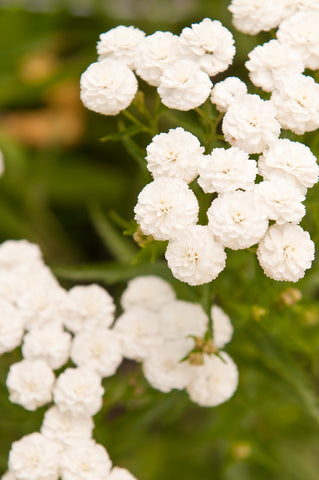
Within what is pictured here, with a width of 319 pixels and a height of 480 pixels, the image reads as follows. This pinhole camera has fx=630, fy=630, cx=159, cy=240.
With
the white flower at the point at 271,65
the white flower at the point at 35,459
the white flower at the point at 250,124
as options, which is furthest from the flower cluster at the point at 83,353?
the white flower at the point at 271,65

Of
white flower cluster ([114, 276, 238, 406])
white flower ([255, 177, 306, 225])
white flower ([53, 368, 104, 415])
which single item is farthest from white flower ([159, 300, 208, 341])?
white flower ([255, 177, 306, 225])

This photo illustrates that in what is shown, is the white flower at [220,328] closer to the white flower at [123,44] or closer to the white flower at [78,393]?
the white flower at [78,393]

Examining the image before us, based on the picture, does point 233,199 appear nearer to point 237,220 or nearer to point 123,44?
point 237,220

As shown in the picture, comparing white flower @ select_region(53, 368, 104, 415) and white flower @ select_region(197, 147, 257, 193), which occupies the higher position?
A: white flower @ select_region(197, 147, 257, 193)

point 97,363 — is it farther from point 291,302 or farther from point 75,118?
point 75,118

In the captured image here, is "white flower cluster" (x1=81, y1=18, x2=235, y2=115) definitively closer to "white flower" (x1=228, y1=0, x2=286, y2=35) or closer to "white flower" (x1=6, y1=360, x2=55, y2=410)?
"white flower" (x1=228, y1=0, x2=286, y2=35)

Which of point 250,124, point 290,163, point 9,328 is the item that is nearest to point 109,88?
point 250,124
